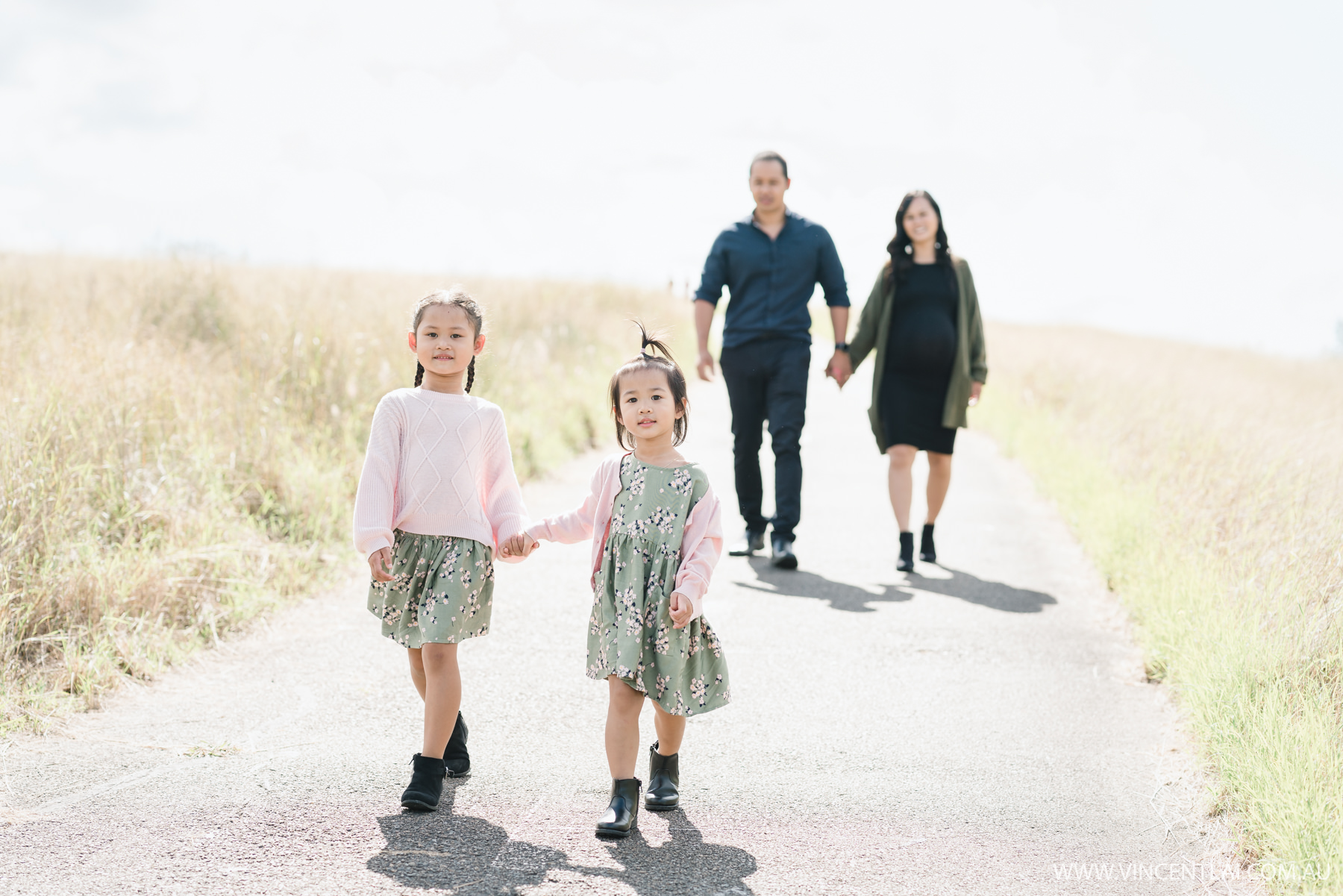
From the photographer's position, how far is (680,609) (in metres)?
3.05

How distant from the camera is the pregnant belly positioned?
673 centimetres

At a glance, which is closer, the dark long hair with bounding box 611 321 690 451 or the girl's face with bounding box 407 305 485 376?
the dark long hair with bounding box 611 321 690 451

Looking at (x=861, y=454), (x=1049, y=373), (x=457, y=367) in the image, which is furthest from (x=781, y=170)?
(x=1049, y=373)

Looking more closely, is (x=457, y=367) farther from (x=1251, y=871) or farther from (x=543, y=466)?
(x=543, y=466)

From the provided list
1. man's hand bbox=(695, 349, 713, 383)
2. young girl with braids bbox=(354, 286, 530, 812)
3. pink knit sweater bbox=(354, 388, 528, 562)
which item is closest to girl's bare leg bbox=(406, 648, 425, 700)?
young girl with braids bbox=(354, 286, 530, 812)

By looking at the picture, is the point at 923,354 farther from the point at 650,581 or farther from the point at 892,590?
the point at 650,581

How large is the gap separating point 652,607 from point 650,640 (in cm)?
9

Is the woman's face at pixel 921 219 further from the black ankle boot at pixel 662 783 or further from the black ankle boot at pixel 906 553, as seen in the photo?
the black ankle boot at pixel 662 783

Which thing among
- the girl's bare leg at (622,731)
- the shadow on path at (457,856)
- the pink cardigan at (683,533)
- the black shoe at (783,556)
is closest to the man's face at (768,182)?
the black shoe at (783,556)

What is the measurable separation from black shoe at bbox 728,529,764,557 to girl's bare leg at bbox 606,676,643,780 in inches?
143

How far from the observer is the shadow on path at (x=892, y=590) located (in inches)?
232

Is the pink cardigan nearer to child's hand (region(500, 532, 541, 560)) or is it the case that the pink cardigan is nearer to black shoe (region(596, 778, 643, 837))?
child's hand (region(500, 532, 541, 560))

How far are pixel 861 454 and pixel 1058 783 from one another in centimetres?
787

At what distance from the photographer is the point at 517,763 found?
12.0ft
